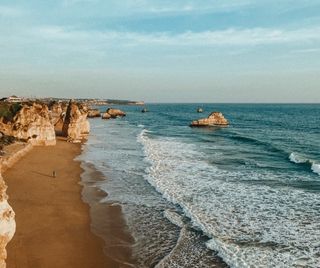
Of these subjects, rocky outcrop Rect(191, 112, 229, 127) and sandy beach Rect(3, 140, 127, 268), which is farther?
rocky outcrop Rect(191, 112, 229, 127)

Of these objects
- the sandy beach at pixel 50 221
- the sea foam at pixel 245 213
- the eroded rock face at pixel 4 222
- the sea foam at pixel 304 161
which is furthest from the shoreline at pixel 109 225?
the sea foam at pixel 304 161

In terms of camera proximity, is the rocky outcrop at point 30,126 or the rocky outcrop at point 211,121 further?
the rocky outcrop at point 211,121

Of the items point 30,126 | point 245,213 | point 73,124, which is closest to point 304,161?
point 245,213

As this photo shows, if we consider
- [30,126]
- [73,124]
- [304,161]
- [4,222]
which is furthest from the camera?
[73,124]

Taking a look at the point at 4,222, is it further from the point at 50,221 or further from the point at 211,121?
the point at 211,121

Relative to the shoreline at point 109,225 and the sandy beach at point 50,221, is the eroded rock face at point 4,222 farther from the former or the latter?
the shoreline at point 109,225

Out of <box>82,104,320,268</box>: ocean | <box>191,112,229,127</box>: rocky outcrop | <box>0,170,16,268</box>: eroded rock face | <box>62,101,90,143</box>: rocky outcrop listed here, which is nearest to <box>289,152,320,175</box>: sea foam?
<box>82,104,320,268</box>: ocean

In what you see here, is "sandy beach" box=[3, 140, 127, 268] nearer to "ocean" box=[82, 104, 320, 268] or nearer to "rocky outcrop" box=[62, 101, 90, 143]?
"ocean" box=[82, 104, 320, 268]
